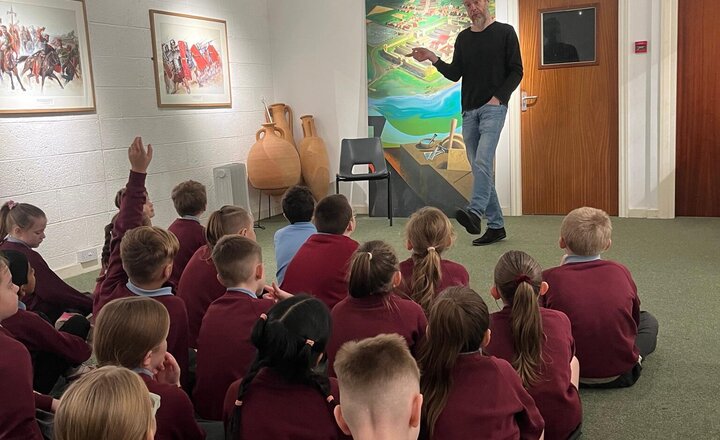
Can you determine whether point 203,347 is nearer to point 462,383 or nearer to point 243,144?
point 462,383

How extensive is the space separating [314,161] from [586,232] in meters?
4.47

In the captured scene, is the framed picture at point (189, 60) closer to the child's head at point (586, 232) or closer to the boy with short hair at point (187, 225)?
the boy with short hair at point (187, 225)

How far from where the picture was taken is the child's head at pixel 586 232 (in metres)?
2.42

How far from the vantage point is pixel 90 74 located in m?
4.89

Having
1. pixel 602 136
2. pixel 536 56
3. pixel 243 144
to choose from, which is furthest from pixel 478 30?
pixel 243 144

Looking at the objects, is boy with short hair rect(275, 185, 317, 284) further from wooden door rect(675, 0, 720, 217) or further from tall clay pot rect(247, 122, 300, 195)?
wooden door rect(675, 0, 720, 217)

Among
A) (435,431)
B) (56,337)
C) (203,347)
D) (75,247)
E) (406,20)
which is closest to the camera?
(435,431)

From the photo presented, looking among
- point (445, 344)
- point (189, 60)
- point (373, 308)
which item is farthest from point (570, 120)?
point (445, 344)

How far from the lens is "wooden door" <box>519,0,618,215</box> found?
577cm

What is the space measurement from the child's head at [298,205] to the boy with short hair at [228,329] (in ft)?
3.20

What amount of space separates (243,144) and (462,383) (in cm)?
533

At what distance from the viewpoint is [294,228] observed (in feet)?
10.2

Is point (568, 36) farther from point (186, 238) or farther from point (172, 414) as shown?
point (172, 414)

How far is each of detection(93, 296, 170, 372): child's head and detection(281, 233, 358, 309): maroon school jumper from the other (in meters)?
0.99
